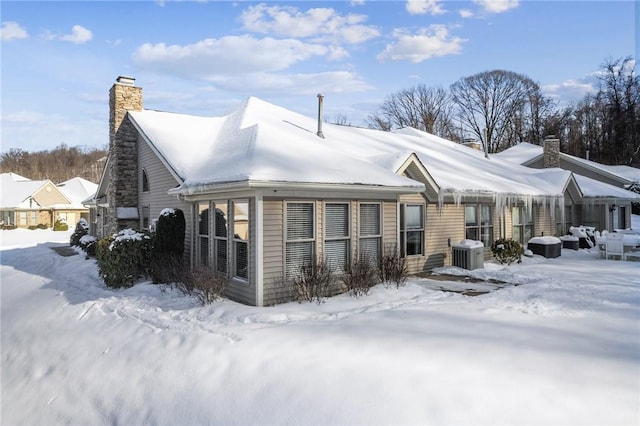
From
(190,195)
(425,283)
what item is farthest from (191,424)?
(425,283)

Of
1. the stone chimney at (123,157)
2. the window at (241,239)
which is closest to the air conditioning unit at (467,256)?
the window at (241,239)

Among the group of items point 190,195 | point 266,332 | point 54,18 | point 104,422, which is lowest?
point 104,422

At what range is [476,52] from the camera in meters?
17.6

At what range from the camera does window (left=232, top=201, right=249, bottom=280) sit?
27.0 feet

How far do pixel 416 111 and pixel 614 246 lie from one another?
34.0 meters

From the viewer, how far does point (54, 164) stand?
78562mm

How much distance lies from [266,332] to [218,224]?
12.2 feet

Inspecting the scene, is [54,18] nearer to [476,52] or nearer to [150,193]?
[150,193]

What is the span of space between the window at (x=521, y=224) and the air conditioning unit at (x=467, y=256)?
3.90m

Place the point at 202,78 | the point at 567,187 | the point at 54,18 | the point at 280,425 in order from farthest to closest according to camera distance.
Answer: the point at 202,78 → the point at 567,187 → the point at 54,18 → the point at 280,425

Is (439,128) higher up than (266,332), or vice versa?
(439,128)

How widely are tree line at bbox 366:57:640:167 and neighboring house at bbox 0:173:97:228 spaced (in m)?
32.6

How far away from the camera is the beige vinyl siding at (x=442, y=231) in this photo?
1205 cm

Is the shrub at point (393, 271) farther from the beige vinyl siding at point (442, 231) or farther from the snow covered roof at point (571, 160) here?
the snow covered roof at point (571, 160)
